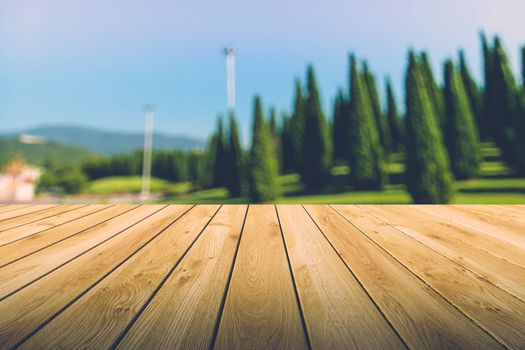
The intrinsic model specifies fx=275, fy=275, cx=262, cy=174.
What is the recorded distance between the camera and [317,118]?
64.3ft

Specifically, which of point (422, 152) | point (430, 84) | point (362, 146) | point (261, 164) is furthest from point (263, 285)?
point (430, 84)

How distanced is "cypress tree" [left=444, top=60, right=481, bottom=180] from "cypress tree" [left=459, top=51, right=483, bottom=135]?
315 inches

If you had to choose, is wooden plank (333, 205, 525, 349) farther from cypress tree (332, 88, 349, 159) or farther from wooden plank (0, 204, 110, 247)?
cypress tree (332, 88, 349, 159)

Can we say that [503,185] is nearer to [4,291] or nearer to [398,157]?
[398,157]

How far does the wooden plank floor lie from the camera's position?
0.78m

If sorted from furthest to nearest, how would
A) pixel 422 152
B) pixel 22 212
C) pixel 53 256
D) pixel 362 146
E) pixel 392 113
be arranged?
pixel 392 113 < pixel 362 146 < pixel 422 152 < pixel 22 212 < pixel 53 256

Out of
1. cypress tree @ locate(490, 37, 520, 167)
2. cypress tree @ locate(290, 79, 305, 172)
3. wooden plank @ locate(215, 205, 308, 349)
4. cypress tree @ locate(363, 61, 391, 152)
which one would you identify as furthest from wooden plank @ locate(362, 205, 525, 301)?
cypress tree @ locate(290, 79, 305, 172)

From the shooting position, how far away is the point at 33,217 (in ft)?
7.91

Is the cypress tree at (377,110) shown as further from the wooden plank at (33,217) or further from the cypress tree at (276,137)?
the wooden plank at (33,217)

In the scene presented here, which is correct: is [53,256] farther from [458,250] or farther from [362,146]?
[362,146]

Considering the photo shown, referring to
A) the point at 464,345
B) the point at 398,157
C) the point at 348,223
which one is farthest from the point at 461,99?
the point at 464,345

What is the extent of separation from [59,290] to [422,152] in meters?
14.0

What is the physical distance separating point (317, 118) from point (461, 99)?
864 cm

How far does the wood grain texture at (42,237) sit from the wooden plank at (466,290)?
196 cm
